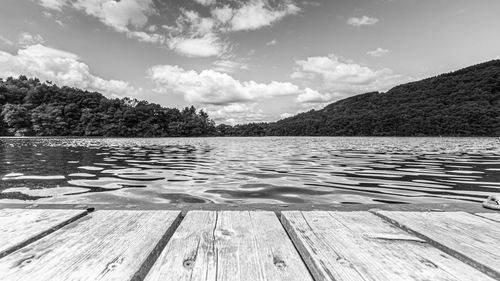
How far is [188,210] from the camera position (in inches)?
91.3

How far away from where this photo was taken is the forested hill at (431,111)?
8150 centimetres

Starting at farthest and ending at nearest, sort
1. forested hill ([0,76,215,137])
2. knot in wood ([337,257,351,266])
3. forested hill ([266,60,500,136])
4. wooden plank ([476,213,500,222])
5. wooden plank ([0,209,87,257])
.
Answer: forested hill ([266,60,500,136]), forested hill ([0,76,215,137]), wooden plank ([476,213,500,222]), wooden plank ([0,209,87,257]), knot in wood ([337,257,351,266])

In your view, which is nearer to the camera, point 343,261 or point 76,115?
point 343,261

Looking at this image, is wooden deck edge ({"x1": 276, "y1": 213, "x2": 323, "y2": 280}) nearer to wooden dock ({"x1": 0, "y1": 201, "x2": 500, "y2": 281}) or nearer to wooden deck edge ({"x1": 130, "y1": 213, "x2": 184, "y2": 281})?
wooden dock ({"x1": 0, "y1": 201, "x2": 500, "y2": 281})

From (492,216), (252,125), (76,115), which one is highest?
(76,115)

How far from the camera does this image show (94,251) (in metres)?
1.44

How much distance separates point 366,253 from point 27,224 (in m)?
1.99

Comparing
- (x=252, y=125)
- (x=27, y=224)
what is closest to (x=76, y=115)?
(x=252, y=125)

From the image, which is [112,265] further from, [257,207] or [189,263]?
[257,207]

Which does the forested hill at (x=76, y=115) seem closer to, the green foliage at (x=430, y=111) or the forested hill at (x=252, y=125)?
the forested hill at (x=252, y=125)

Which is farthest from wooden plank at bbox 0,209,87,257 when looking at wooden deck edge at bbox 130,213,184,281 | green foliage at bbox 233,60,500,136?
green foliage at bbox 233,60,500,136

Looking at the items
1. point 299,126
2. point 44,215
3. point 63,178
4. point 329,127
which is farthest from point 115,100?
point 44,215

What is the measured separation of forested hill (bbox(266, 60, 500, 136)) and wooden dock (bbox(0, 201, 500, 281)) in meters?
96.8

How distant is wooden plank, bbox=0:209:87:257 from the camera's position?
1.53 m
